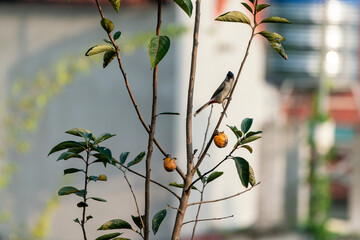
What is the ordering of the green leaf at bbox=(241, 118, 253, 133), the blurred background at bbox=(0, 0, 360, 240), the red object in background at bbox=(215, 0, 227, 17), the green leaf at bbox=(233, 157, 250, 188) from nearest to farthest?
1. the green leaf at bbox=(233, 157, 250, 188)
2. the green leaf at bbox=(241, 118, 253, 133)
3. the blurred background at bbox=(0, 0, 360, 240)
4. the red object in background at bbox=(215, 0, 227, 17)

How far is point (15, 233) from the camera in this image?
646 cm

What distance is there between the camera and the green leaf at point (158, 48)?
1343mm

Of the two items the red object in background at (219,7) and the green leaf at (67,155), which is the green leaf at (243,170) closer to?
the green leaf at (67,155)

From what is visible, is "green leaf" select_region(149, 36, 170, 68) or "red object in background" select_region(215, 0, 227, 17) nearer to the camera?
"green leaf" select_region(149, 36, 170, 68)

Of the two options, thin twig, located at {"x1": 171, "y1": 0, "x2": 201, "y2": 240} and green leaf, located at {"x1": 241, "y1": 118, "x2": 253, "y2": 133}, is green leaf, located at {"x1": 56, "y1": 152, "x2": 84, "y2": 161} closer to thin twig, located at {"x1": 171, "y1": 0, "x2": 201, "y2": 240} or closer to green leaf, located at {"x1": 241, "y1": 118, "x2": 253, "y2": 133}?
thin twig, located at {"x1": 171, "y1": 0, "x2": 201, "y2": 240}

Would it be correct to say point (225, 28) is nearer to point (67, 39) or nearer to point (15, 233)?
point (67, 39)

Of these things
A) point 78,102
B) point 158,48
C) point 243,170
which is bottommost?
point 243,170

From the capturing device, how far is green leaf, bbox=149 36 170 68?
4.40 ft

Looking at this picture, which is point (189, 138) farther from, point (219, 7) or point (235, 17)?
point (219, 7)

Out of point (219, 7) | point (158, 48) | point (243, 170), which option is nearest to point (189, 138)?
point (243, 170)

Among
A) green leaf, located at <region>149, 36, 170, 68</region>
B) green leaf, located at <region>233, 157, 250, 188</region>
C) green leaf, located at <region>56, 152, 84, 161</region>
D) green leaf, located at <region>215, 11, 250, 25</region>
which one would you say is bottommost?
green leaf, located at <region>233, 157, 250, 188</region>

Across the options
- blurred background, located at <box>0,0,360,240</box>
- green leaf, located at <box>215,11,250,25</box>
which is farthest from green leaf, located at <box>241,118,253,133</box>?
blurred background, located at <box>0,0,360,240</box>

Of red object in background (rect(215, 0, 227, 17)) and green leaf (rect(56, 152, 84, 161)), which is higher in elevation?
red object in background (rect(215, 0, 227, 17))

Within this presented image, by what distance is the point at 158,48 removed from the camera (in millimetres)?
1361
